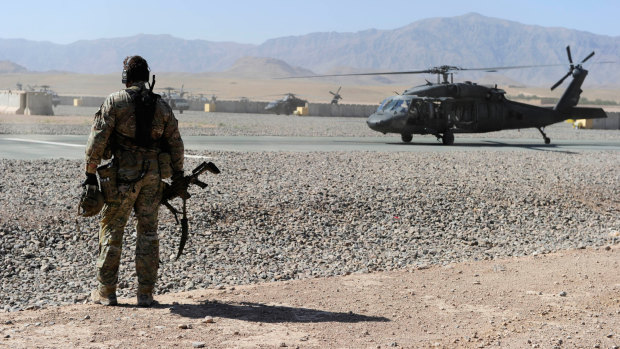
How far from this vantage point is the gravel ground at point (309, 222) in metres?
8.46

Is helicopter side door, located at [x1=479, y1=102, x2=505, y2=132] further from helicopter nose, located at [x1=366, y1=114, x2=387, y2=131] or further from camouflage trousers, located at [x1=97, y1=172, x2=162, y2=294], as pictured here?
camouflage trousers, located at [x1=97, y1=172, x2=162, y2=294]

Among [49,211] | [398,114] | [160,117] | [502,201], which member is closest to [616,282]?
[160,117]

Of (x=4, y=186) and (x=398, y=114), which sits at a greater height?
(x=398, y=114)

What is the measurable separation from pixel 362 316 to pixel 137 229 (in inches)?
77.3

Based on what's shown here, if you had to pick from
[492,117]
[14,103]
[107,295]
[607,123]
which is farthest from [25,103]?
[107,295]

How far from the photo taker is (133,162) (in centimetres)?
613

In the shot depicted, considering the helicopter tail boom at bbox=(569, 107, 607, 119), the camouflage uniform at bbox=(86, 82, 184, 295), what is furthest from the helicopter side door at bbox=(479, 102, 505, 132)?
the camouflage uniform at bbox=(86, 82, 184, 295)

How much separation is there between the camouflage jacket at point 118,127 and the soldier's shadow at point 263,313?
4.43 ft

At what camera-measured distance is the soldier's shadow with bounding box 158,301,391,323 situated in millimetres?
6148

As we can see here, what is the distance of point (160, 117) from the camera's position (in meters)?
6.16

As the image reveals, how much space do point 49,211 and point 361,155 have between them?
10.5 metres

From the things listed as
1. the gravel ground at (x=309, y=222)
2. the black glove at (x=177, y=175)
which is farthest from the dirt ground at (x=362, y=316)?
the black glove at (x=177, y=175)

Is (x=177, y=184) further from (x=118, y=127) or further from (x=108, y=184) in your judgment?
(x=118, y=127)

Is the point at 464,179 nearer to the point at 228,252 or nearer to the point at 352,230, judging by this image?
the point at 352,230
